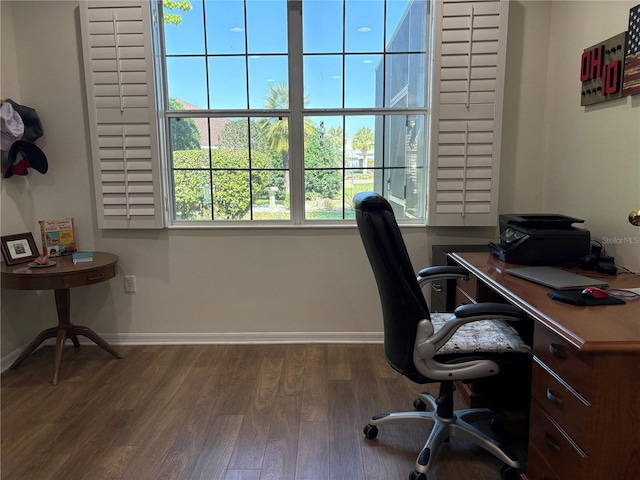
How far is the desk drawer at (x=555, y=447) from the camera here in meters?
1.30

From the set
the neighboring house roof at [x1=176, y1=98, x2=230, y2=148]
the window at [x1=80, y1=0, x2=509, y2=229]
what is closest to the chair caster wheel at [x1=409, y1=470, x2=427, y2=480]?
the window at [x1=80, y1=0, x2=509, y2=229]

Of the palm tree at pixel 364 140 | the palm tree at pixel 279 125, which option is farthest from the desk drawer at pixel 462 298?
the palm tree at pixel 279 125

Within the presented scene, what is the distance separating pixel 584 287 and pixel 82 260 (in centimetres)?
269

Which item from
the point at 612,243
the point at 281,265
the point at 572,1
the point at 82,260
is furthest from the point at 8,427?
the point at 572,1

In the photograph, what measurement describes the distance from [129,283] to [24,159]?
40.2 inches

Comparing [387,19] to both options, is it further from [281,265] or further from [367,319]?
[367,319]

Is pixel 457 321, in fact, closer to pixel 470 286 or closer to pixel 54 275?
pixel 470 286

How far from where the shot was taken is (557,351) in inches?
54.7

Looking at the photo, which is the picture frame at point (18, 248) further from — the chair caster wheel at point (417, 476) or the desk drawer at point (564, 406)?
the desk drawer at point (564, 406)

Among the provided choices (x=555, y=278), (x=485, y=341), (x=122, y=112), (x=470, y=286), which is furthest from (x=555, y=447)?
(x=122, y=112)

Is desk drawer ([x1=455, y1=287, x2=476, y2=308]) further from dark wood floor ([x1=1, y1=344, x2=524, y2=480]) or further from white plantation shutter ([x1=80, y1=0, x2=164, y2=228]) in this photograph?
white plantation shutter ([x1=80, y1=0, x2=164, y2=228])

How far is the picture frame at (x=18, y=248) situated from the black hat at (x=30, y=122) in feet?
2.03

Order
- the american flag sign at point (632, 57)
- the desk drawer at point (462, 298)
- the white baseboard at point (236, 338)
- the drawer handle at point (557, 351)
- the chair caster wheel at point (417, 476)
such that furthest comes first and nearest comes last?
the white baseboard at point (236, 338) → the desk drawer at point (462, 298) → the american flag sign at point (632, 57) → the chair caster wheel at point (417, 476) → the drawer handle at point (557, 351)

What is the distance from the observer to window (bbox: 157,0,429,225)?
288 centimetres
